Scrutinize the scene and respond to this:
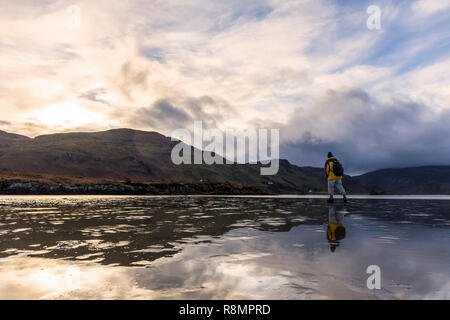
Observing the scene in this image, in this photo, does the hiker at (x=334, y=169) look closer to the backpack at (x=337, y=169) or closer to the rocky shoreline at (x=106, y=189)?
the backpack at (x=337, y=169)

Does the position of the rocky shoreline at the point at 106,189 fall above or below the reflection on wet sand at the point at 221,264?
below

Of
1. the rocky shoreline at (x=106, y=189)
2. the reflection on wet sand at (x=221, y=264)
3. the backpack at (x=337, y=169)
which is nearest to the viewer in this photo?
the reflection on wet sand at (x=221, y=264)

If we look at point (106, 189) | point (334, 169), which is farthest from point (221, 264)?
point (106, 189)

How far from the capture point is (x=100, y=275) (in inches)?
200

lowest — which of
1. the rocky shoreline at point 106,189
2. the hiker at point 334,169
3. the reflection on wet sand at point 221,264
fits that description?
the rocky shoreline at point 106,189

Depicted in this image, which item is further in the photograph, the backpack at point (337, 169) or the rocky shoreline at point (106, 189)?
the rocky shoreline at point (106, 189)

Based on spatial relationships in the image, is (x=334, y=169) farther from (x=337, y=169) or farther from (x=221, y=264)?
(x=221, y=264)

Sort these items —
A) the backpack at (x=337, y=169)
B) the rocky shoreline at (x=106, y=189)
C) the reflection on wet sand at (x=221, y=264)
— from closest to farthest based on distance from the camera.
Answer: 1. the reflection on wet sand at (x=221, y=264)
2. the backpack at (x=337, y=169)
3. the rocky shoreline at (x=106, y=189)

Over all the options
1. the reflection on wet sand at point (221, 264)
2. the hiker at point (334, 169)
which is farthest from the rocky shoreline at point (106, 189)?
the reflection on wet sand at point (221, 264)

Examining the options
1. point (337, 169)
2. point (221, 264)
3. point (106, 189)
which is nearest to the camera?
point (221, 264)

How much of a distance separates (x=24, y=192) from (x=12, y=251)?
7245 centimetres
